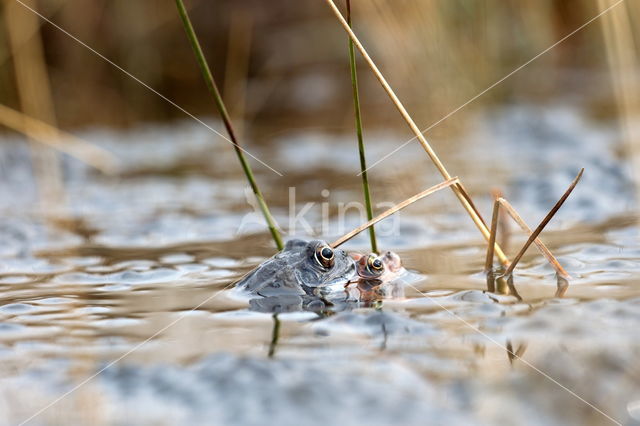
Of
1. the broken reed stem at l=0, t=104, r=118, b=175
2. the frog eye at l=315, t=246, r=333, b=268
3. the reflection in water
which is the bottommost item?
the reflection in water

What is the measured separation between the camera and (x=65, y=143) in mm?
6547

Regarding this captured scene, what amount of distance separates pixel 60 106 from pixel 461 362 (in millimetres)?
7680

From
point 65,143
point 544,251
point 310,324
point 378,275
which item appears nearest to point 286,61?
point 65,143

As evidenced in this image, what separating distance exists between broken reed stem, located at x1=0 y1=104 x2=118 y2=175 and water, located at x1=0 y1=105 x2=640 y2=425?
19.3 inches

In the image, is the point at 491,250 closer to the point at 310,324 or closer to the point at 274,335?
the point at 310,324

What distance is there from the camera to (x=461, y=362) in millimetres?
2277

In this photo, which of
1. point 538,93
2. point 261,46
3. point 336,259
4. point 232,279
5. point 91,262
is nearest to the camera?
point 336,259

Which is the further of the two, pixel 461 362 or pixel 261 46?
pixel 261 46

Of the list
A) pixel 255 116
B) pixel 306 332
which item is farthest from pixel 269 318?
pixel 255 116

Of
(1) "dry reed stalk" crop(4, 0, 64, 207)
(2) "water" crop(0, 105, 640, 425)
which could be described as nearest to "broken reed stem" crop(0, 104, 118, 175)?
(1) "dry reed stalk" crop(4, 0, 64, 207)

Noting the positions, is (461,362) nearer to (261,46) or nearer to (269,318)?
(269,318)

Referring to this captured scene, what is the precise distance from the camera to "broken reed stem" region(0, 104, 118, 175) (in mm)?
5305

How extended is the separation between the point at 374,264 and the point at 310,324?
551mm

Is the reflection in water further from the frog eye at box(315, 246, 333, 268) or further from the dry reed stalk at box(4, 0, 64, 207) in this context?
the dry reed stalk at box(4, 0, 64, 207)
